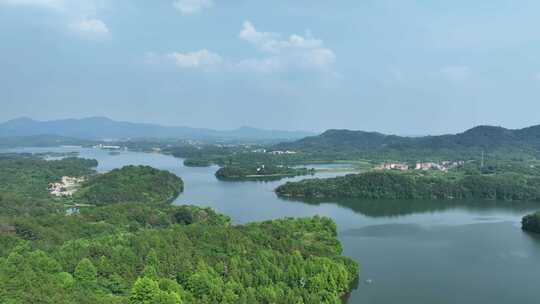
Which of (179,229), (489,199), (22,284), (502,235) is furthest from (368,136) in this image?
(22,284)

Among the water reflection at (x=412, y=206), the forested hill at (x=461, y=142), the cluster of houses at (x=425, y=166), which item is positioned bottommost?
the water reflection at (x=412, y=206)

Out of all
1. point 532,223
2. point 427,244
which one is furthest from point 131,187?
point 532,223

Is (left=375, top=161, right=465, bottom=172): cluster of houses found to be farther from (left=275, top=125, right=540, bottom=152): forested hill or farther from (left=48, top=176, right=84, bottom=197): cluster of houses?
(left=48, top=176, right=84, bottom=197): cluster of houses

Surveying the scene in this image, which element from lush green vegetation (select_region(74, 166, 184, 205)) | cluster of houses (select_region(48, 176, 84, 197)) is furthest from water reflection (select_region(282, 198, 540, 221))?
cluster of houses (select_region(48, 176, 84, 197))

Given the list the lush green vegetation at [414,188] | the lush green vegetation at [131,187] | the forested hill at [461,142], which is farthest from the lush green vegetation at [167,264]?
the forested hill at [461,142]

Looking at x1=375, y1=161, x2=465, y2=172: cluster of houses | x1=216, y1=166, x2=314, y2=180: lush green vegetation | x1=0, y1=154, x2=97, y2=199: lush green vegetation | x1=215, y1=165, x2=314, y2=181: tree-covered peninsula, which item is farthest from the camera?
x1=375, y1=161, x2=465, y2=172: cluster of houses

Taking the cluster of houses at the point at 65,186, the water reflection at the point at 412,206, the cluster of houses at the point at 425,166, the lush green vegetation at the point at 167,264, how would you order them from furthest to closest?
the cluster of houses at the point at 425,166
the cluster of houses at the point at 65,186
the water reflection at the point at 412,206
the lush green vegetation at the point at 167,264

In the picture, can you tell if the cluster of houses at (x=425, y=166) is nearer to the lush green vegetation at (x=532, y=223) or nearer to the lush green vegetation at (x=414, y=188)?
the lush green vegetation at (x=414, y=188)

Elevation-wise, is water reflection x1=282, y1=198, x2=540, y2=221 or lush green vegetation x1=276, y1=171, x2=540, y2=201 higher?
lush green vegetation x1=276, y1=171, x2=540, y2=201
